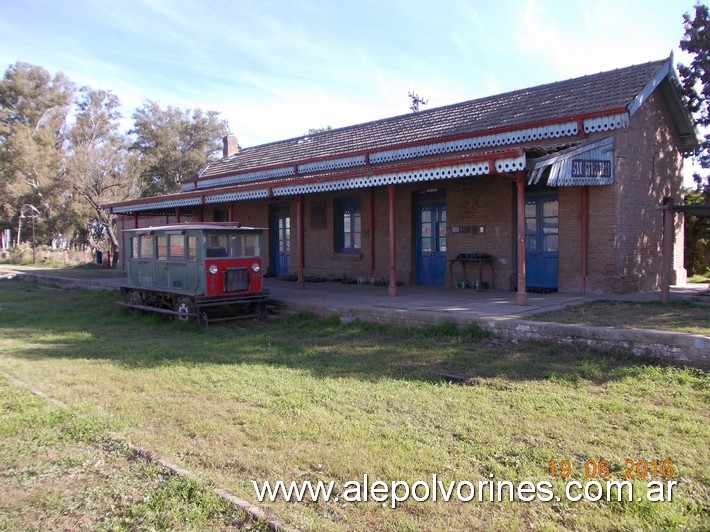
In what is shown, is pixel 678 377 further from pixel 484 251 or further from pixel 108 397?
pixel 484 251

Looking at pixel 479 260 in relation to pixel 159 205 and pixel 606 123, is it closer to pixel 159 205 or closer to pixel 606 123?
pixel 606 123

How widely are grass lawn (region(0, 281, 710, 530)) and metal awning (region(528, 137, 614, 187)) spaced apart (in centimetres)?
327

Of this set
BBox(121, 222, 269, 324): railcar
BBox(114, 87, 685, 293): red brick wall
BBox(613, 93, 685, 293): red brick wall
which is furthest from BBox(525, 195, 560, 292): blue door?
BBox(121, 222, 269, 324): railcar

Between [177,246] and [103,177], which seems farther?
[103,177]

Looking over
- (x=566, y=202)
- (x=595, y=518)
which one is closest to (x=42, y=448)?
(x=595, y=518)

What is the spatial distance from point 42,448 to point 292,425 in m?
2.08

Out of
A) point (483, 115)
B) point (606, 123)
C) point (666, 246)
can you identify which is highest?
point (483, 115)

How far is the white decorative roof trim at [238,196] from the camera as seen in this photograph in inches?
587

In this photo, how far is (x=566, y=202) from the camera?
12.1m

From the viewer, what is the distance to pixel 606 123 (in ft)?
36.8

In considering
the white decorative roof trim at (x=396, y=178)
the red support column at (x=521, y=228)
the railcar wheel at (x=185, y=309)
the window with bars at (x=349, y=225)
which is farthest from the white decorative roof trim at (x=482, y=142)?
the railcar wheel at (x=185, y=309)

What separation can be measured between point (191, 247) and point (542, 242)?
25.9 ft
